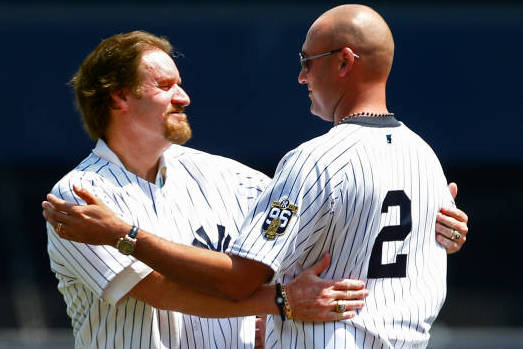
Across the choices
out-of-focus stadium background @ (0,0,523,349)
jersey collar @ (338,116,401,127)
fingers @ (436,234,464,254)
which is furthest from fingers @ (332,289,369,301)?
out-of-focus stadium background @ (0,0,523,349)

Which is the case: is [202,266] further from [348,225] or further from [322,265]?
[348,225]

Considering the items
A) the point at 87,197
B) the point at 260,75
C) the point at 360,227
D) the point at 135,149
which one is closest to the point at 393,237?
the point at 360,227

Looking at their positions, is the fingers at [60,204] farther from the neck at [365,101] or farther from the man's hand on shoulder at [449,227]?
the man's hand on shoulder at [449,227]

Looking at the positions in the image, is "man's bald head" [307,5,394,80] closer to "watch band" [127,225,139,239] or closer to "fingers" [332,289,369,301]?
"fingers" [332,289,369,301]

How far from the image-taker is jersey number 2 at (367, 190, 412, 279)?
3.23 meters

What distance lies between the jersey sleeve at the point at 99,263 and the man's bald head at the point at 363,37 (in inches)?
39.4

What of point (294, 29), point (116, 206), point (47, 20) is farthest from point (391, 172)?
point (47, 20)

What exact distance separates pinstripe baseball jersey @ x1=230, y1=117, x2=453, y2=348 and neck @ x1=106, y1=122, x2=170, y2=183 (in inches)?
28.3

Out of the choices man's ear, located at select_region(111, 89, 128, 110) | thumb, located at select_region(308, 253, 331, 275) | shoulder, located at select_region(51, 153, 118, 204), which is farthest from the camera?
man's ear, located at select_region(111, 89, 128, 110)

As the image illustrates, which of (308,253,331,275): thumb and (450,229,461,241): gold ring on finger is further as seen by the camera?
(450,229,461,241): gold ring on finger

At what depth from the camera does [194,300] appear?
3375 mm

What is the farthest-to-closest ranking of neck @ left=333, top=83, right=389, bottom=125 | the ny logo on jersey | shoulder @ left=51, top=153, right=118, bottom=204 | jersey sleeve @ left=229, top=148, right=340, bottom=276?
1. the ny logo on jersey
2. shoulder @ left=51, top=153, right=118, bottom=204
3. neck @ left=333, top=83, right=389, bottom=125
4. jersey sleeve @ left=229, top=148, right=340, bottom=276

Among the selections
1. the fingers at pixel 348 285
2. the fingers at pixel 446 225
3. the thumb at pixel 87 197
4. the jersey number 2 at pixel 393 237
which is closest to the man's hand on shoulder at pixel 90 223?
the thumb at pixel 87 197
